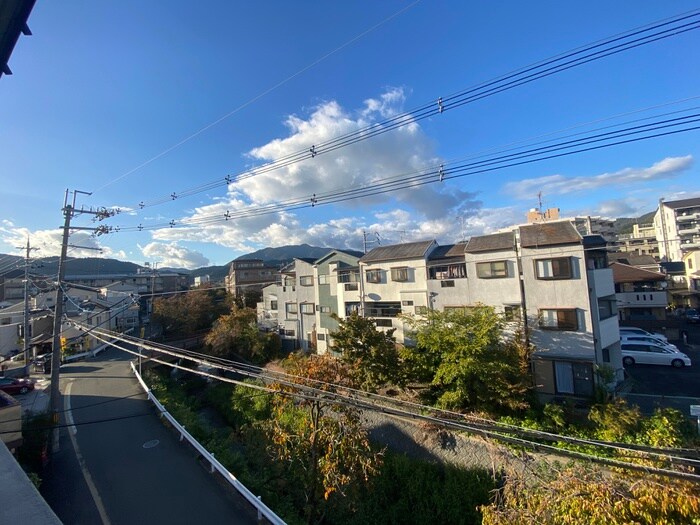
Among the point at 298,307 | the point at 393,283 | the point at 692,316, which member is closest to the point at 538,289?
the point at 393,283

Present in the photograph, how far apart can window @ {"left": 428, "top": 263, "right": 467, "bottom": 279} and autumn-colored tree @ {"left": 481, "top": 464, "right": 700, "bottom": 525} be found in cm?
1309

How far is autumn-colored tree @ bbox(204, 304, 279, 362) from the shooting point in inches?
989

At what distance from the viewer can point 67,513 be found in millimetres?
7703

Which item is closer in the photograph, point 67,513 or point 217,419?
point 67,513

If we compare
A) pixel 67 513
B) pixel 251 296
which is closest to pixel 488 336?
pixel 67 513

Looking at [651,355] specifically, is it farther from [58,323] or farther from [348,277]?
[58,323]

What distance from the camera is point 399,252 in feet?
73.4

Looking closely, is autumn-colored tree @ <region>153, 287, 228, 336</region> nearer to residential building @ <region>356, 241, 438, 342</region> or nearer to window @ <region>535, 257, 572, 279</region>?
residential building @ <region>356, 241, 438, 342</region>

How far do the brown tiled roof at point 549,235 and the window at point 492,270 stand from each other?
1.44 metres

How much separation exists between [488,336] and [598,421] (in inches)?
174

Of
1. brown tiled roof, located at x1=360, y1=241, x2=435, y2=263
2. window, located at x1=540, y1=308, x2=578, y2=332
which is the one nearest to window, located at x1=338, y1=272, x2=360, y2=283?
brown tiled roof, located at x1=360, y1=241, x2=435, y2=263

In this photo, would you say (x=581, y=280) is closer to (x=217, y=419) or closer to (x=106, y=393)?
(x=217, y=419)

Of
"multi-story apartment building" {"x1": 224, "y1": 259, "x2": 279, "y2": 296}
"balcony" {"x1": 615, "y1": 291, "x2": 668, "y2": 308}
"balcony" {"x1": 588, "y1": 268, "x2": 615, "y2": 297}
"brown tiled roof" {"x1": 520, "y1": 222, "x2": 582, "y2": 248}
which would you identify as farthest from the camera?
"multi-story apartment building" {"x1": 224, "y1": 259, "x2": 279, "y2": 296}

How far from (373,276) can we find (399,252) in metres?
2.56
